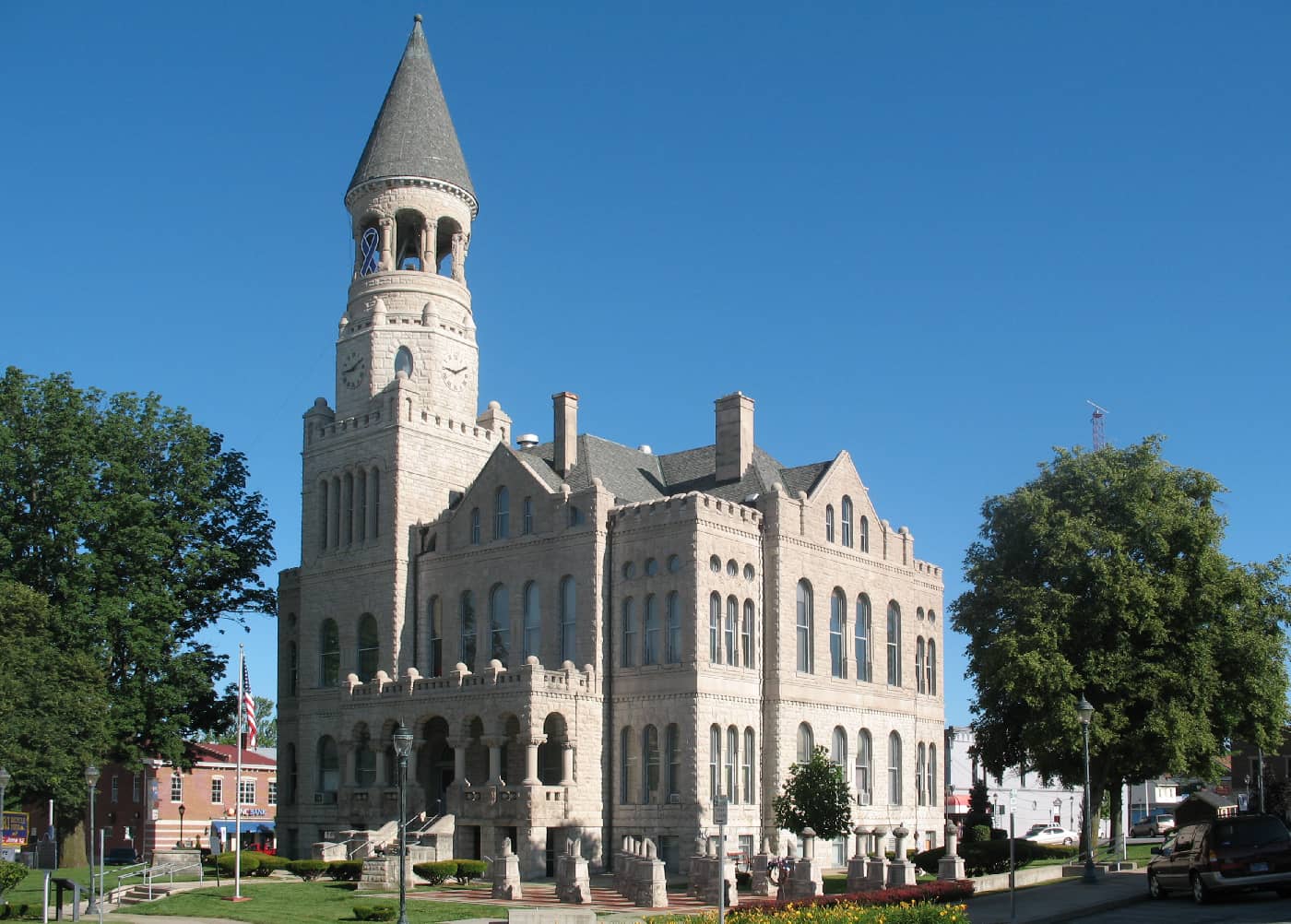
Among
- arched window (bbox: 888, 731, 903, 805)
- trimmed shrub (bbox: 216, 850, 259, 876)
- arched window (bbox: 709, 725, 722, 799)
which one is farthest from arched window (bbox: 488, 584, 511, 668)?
arched window (bbox: 888, 731, 903, 805)

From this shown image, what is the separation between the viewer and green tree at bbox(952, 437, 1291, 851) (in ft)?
152

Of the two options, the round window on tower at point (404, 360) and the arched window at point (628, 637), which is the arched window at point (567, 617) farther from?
the round window on tower at point (404, 360)

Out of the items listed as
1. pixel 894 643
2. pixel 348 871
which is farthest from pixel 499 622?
pixel 894 643

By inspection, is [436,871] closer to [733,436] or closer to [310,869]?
[310,869]

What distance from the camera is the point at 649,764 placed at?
159 feet

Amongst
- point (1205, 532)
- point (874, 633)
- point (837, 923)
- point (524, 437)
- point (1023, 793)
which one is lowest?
point (1023, 793)

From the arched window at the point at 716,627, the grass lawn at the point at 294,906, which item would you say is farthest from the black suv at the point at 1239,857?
the arched window at the point at 716,627

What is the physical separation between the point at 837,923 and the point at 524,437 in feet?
126

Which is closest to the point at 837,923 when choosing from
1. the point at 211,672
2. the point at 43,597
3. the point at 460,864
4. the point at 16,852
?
the point at 460,864

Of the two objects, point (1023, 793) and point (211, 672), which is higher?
point (211, 672)

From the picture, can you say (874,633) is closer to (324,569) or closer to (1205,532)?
(1205,532)

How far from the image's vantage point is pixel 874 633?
5531cm

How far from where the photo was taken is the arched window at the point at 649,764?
48219 mm

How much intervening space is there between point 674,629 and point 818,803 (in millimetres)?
7518
